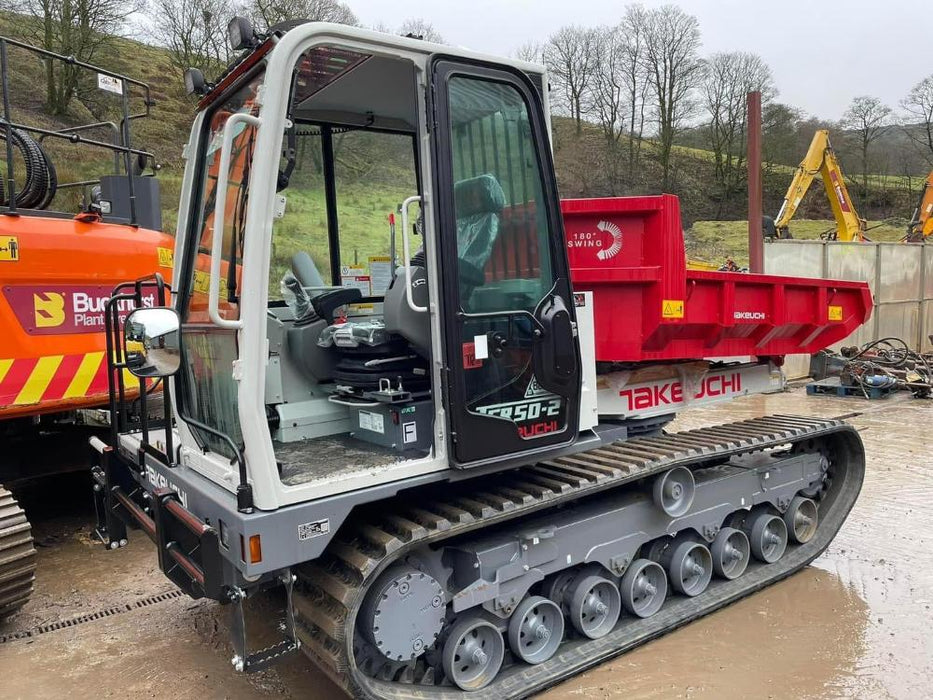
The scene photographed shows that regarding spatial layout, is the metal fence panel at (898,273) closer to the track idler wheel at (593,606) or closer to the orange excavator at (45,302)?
the track idler wheel at (593,606)

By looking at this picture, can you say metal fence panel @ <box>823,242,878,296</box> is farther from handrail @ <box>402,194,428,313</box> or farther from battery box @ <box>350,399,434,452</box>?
handrail @ <box>402,194,428,313</box>

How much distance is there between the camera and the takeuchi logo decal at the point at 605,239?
3770 millimetres

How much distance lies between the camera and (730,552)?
4.22 meters

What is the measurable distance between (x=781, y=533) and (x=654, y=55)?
3352cm

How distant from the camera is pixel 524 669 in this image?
3.29 meters

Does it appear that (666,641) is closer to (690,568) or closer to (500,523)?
(690,568)

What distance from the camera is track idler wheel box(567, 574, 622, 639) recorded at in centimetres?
351

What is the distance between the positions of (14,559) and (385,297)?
7.82 ft

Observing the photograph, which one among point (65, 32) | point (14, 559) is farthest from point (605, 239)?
point (65, 32)

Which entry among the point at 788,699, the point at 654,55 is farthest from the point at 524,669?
the point at 654,55

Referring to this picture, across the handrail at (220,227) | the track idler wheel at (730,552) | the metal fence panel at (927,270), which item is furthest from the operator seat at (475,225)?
the metal fence panel at (927,270)

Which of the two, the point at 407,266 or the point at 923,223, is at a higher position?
the point at 923,223

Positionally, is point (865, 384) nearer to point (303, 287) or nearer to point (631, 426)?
point (631, 426)

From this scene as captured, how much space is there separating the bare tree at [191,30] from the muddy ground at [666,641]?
68.7ft
